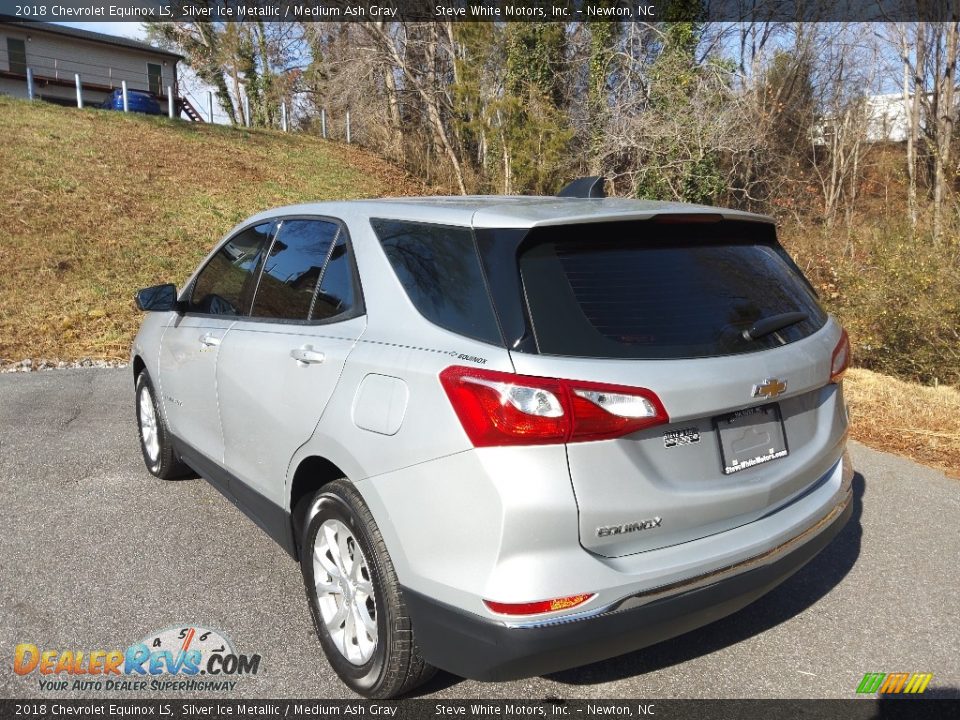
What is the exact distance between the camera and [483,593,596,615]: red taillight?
2.21 metres

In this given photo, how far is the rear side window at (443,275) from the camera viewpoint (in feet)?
7.82

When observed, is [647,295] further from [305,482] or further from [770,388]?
[305,482]

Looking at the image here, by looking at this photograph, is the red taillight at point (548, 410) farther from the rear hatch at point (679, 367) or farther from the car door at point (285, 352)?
the car door at point (285, 352)

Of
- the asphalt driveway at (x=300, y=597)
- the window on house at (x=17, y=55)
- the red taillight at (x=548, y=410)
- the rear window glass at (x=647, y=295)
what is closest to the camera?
the red taillight at (x=548, y=410)

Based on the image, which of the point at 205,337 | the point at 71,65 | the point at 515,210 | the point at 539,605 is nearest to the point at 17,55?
the point at 71,65

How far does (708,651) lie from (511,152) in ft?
57.5

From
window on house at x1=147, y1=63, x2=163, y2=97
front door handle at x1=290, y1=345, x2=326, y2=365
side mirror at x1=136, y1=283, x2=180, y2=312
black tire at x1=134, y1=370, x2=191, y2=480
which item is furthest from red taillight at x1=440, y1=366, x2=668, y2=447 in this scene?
window on house at x1=147, y1=63, x2=163, y2=97

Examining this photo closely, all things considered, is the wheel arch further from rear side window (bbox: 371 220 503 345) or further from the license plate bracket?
the license plate bracket

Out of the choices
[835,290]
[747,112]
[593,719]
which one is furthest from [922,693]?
[747,112]

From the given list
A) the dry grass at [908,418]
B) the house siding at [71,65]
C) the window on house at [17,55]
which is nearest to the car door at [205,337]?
the dry grass at [908,418]

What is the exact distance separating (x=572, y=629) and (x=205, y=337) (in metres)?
2.55

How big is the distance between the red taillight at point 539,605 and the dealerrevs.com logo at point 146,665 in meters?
1.26

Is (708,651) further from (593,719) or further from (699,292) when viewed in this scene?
(699,292)

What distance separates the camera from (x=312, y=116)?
3228 centimetres
